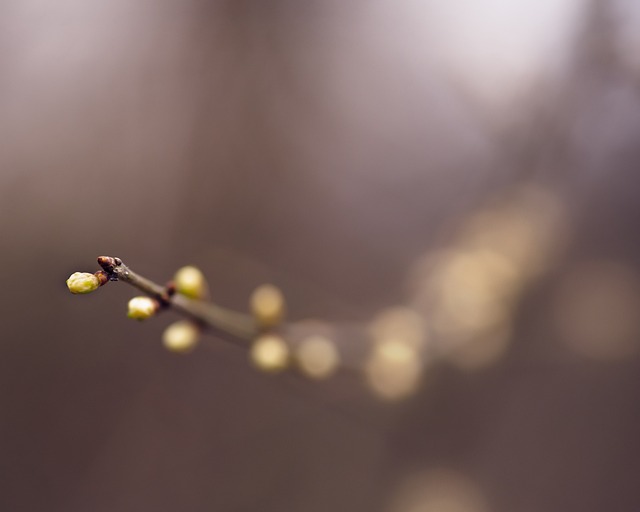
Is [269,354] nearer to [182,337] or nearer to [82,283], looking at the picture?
[182,337]

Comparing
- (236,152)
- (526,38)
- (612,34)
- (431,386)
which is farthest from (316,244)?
(612,34)

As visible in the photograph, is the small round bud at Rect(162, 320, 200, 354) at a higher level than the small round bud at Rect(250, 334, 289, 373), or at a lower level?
lower

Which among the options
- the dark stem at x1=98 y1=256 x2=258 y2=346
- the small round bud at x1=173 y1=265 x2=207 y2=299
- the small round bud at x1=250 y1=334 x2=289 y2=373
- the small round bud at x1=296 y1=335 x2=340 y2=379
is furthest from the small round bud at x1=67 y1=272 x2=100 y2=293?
the small round bud at x1=296 y1=335 x2=340 y2=379

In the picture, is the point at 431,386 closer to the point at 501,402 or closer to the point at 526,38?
the point at 501,402

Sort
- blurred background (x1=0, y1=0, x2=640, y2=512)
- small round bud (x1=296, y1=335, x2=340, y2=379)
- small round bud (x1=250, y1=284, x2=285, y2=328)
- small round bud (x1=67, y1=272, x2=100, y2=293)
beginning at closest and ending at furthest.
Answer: small round bud (x1=67, y1=272, x2=100, y2=293) → small round bud (x1=250, y1=284, x2=285, y2=328) → small round bud (x1=296, y1=335, x2=340, y2=379) → blurred background (x1=0, y1=0, x2=640, y2=512)

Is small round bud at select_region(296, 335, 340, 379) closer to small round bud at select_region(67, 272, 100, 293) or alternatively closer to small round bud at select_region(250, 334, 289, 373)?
small round bud at select_region(250, 334, 289, 373)

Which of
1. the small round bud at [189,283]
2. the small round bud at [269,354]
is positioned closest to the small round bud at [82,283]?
the small round bud at [189,283]

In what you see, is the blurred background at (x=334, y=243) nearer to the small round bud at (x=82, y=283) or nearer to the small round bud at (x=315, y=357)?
the small round bud at (x=315, y=357)
